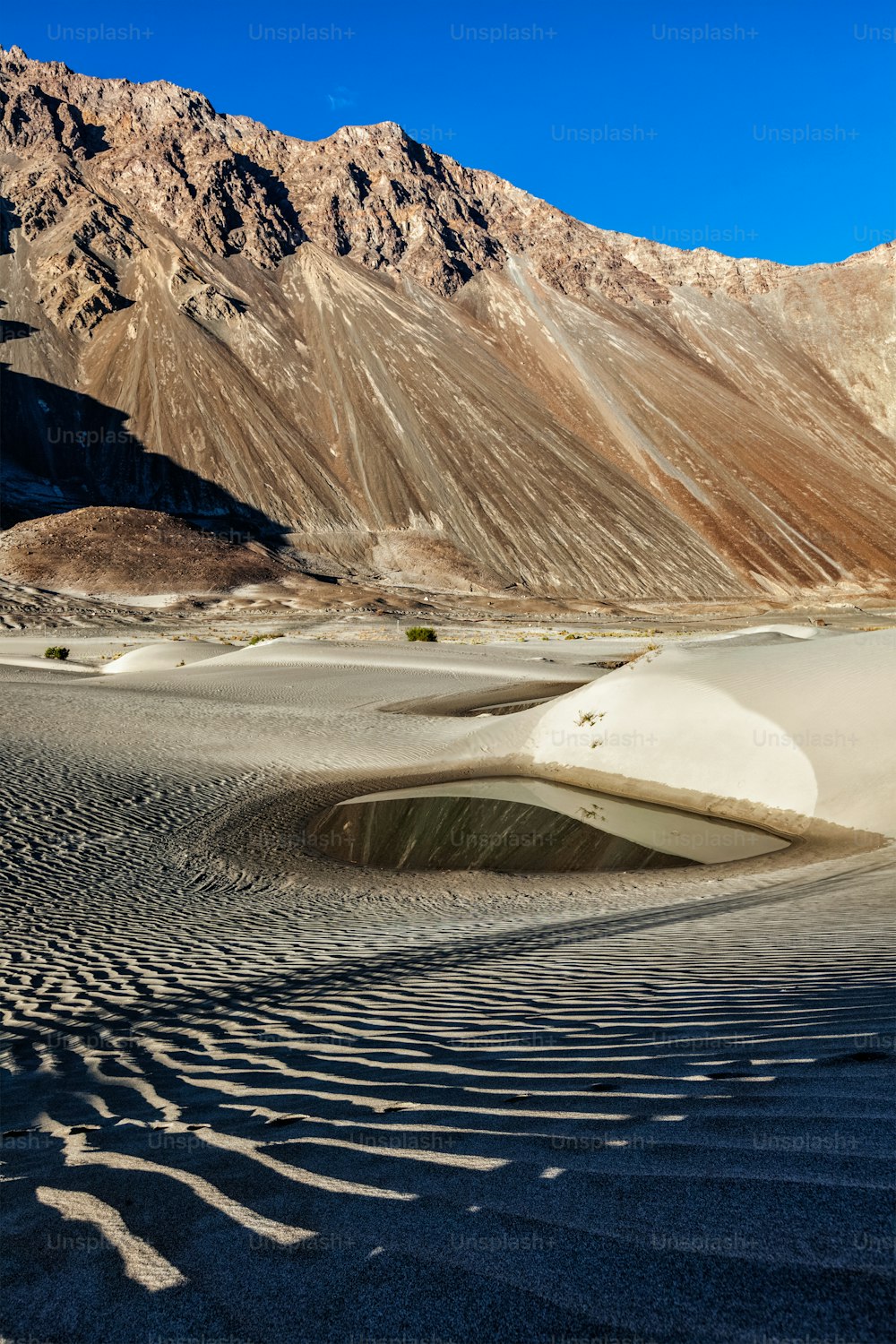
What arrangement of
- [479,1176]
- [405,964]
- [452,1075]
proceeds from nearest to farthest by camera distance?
1. [479,1176]
2. [452,1075]
3. [405,964]

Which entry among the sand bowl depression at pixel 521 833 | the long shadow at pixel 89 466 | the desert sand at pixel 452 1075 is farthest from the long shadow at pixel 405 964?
the long shadow at pixel 89 466

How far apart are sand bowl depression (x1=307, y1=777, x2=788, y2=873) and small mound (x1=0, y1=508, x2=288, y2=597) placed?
49409mm

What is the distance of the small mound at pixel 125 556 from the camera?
5925cm

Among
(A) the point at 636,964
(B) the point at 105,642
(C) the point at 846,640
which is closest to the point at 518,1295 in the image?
(A) the point at 636,964

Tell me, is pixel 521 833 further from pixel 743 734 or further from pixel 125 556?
pixel 125 556

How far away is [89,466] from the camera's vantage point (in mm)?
77500

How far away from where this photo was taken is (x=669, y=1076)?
10.1 feet

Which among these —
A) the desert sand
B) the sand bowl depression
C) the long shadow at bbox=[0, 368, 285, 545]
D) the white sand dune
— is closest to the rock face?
the long shadow at bbox=[0, 368, 285, 545]

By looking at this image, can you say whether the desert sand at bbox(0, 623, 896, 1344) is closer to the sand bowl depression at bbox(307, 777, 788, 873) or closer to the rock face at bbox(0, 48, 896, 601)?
the sand bowl depression at bbox(307, 777, 788, 873)

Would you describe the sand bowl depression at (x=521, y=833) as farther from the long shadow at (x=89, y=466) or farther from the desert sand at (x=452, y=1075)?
the long shadow at (x=89, y=466)

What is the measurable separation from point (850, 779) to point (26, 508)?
69.2 m

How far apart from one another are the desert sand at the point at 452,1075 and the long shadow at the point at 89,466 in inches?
2554

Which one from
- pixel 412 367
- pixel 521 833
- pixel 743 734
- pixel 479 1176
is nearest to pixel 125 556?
pixel 412 367

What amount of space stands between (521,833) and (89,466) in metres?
75.1
